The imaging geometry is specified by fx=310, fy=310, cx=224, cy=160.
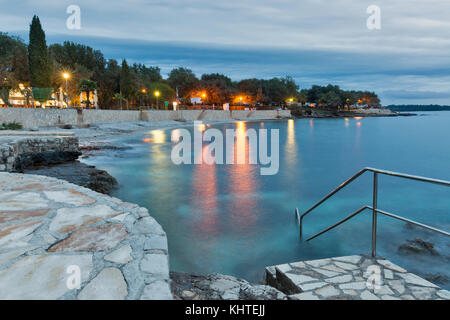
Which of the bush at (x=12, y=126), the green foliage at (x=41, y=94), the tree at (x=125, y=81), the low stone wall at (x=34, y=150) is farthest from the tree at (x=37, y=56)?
the low stone wall at (x=34, y=150)

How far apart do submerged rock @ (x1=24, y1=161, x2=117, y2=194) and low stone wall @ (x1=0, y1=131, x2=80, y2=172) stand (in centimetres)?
26

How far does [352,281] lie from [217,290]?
5.57 feet

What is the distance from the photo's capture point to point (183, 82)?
9006 cm

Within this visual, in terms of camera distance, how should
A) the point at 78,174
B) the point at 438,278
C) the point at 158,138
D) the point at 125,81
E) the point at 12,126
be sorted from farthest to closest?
the point at 125,81, the point at 158,138, the point at 12,126, the point at 78,174, the point at 438,278

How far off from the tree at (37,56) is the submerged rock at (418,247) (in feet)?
112

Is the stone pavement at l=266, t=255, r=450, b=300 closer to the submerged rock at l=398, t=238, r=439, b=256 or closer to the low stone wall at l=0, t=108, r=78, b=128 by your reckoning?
the submerged rock at l=398, t=238, r=439, b=256

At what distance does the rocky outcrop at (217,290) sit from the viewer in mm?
2916

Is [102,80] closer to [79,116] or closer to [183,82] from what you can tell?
[79,116]

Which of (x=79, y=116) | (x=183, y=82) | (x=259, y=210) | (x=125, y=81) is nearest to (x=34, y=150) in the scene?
(x=259, y=210)

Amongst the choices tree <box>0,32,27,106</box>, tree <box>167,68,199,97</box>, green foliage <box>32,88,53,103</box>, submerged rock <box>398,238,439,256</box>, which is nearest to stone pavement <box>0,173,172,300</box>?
submerged rock <box>398,238,439,256</box>

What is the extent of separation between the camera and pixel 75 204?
4.15 metres

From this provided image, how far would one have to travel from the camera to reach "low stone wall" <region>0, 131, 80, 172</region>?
7.39m
